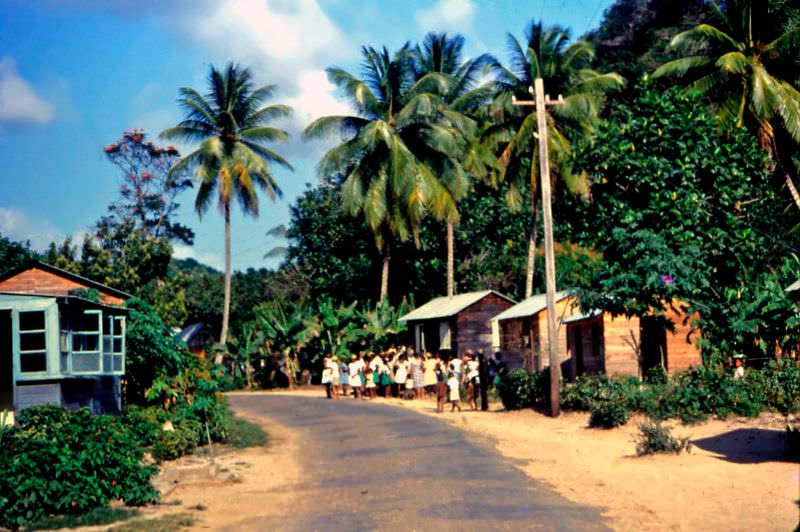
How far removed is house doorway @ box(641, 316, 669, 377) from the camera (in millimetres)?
25172

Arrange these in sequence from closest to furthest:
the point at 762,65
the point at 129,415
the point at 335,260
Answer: the point at 129,415 → the point at 762,65 → the point at 335,260

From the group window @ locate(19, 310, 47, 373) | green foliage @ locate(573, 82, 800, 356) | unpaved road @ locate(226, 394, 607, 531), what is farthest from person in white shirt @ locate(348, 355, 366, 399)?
A: window @ locate(19, 310, 47, 373)

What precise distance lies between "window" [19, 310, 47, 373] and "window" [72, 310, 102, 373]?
61 cm

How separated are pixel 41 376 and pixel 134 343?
3.45 meters

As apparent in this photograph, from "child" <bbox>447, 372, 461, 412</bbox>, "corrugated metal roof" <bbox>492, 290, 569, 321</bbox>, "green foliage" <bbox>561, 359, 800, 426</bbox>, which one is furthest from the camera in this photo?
"corrugated metal roof" <bbox>492, 290, 569, 321</bbox>

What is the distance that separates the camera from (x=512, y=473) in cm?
1537

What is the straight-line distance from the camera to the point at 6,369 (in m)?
20.6

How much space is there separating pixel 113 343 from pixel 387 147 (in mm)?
20660

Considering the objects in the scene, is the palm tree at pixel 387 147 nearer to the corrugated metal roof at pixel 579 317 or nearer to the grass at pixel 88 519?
the corrugated metal roof at pixel 579 317

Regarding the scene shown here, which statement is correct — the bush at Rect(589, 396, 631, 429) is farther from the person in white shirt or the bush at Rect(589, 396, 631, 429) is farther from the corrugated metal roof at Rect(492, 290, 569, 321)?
the person in white shirt

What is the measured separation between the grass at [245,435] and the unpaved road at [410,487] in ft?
2.95

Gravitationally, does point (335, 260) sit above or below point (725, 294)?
above

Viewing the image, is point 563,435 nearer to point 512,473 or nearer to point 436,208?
point 512,473

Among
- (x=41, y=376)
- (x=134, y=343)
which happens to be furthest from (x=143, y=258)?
(x=41, y=376)
